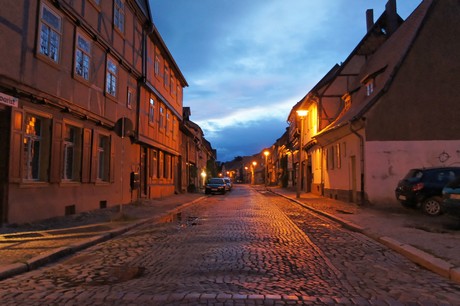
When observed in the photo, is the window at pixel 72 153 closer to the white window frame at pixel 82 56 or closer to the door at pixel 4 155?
the white window frame at pixel 82 56

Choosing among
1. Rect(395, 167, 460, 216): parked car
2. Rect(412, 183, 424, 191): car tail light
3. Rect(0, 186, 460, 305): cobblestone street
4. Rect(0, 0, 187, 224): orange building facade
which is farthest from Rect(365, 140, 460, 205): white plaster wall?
Rect(0, 0, 187, 224): orange building facade

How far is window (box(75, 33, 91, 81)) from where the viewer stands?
536 inches

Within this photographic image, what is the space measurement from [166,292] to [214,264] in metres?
1.79

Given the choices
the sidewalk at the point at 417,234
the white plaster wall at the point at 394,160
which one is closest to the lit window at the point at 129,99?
the sidewalk at the point at 417,234

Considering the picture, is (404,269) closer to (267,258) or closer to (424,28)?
(267,258)

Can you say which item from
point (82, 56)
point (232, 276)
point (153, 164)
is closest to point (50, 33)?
point (82, 56)

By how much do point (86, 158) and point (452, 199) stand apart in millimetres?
11275

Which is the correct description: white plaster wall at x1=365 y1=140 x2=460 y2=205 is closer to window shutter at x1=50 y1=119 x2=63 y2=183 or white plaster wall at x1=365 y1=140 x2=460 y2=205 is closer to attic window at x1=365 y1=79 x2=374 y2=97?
attic window at x1=365 y1=79 x2=374 y2=97

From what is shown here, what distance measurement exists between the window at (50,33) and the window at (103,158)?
4.82 meters

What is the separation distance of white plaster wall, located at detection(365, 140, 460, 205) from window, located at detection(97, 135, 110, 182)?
35.4ft

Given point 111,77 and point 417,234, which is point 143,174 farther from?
point 417,234

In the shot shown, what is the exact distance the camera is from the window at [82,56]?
13617 millimetres

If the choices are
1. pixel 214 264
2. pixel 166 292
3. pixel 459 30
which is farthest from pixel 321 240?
pixel 459 30

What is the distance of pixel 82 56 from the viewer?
554 inches
